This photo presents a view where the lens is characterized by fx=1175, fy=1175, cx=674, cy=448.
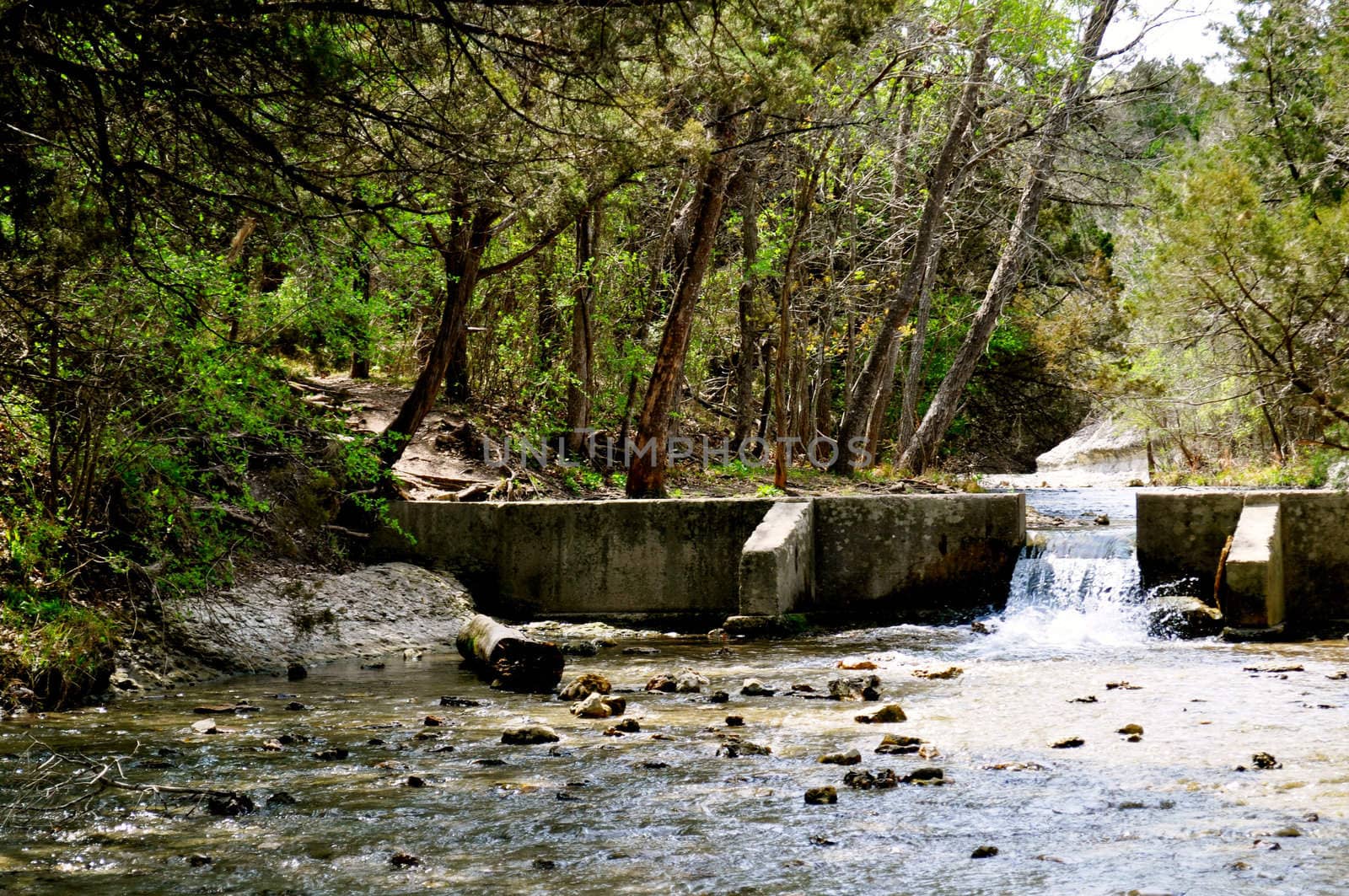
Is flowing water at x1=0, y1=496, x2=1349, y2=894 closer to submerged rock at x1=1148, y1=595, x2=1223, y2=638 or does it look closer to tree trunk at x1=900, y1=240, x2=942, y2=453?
submerged rock at x1=1148, y1=595, x2=1223, y2=638

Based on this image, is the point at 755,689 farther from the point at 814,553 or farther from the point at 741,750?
the point at 814,553

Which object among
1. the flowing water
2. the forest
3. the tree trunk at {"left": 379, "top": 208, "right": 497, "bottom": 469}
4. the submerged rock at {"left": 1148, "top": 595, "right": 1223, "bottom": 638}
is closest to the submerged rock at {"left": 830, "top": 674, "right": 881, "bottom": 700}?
the flowing water

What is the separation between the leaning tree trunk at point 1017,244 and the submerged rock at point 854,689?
11384 millimetres

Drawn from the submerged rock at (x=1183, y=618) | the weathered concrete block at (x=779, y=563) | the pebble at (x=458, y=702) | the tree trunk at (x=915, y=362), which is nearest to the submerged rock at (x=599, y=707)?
the pebble at (x=458, y=702)

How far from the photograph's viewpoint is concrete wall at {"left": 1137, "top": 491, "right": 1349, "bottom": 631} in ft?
33.1

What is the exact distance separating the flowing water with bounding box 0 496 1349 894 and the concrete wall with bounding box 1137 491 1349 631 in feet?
6.71

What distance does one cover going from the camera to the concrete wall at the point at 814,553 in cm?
1112

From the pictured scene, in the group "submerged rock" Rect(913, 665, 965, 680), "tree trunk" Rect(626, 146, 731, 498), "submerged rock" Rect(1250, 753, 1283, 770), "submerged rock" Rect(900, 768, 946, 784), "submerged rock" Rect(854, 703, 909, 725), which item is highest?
"tree trunk" Rect(626, 146, 731, 498)

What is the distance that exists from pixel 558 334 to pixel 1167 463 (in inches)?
590

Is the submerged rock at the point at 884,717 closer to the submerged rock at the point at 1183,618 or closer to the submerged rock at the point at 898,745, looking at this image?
the submerged rock at the point at 898,745

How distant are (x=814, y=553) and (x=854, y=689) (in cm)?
397

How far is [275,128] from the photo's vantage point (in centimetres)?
572

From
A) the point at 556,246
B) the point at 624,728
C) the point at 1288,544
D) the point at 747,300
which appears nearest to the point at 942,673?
the point at 624,728

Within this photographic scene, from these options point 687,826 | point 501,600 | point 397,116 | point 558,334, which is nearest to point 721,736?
point 687,826
